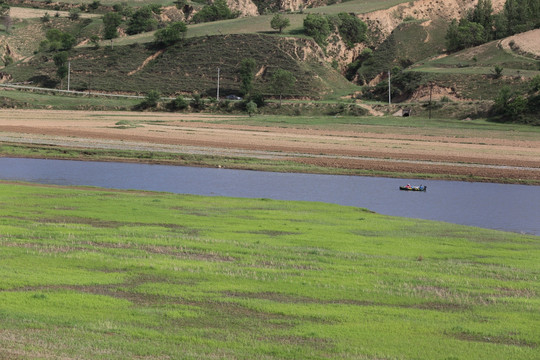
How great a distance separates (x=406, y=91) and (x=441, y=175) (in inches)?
4249

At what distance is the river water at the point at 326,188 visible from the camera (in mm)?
46094

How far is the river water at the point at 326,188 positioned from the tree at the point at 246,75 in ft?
354

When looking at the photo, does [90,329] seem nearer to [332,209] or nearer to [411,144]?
[332,209]

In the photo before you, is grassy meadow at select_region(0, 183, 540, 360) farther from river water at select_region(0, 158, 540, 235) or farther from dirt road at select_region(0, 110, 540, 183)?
dirt road at select_region(0, 110, 540, 183)

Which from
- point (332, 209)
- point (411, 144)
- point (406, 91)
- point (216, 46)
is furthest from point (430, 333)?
point (216, 46)

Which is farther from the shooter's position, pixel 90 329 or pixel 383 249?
pixel 383 249

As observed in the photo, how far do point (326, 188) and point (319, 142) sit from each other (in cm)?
3652

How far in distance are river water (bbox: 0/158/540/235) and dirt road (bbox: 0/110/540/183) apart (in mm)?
7791

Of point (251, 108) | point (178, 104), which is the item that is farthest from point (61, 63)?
point (251, 108)

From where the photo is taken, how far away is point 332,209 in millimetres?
42875

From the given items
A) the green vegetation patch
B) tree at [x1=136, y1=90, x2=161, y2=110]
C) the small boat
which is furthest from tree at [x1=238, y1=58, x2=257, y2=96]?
the small boat

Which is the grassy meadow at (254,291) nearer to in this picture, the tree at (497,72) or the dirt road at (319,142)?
the dirt road at (319,142)

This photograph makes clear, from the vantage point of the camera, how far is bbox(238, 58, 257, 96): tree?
173500 millimetres

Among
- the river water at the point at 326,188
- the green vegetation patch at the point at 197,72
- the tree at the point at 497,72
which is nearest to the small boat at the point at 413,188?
the river water at the point at 326,188
